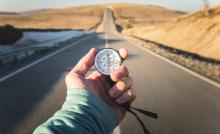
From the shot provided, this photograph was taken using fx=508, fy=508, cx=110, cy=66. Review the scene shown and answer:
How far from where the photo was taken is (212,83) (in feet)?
50.6

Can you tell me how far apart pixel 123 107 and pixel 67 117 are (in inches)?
24.2

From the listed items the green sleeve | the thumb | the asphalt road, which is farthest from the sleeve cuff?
the asphalt road

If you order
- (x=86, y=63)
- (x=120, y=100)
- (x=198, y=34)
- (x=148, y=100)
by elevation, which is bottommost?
(x=198, y=34)

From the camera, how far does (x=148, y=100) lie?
481 inches

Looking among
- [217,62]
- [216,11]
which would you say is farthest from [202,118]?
[216,11]

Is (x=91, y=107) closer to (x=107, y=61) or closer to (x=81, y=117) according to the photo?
(x=81, y=117)

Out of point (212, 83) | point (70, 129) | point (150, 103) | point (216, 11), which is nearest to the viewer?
point (70, 129)

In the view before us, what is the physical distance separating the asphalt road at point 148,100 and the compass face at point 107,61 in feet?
20.0

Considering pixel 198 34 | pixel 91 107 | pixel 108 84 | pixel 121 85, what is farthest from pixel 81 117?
pixel 198 34

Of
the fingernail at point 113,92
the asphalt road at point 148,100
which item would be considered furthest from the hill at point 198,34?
the fingernail at point 113,92

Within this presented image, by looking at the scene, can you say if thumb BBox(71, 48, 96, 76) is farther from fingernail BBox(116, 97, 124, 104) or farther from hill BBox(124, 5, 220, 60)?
hill BBox(124, 5, 220, 60)

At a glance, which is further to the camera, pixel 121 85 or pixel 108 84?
pixel 108 84

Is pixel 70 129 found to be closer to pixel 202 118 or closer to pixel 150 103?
pixel 202 118

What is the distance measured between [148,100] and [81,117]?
1012 cm
